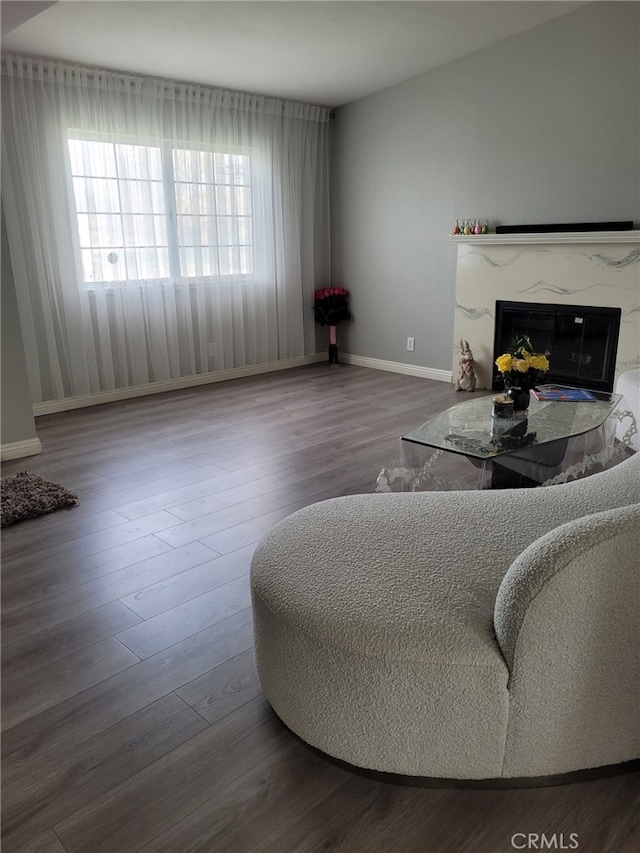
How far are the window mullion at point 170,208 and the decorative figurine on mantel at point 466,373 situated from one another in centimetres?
248

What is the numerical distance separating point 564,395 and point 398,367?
2666 mm

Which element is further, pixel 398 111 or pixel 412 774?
pixel 398 111

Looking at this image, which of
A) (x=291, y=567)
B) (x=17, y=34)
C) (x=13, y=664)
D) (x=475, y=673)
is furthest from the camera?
(x=17, y=34)

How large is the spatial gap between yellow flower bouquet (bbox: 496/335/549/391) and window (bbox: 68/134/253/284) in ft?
10.5

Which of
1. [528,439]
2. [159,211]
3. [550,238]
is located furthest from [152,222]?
[528,439]

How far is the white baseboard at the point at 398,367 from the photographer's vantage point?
550 centimetres

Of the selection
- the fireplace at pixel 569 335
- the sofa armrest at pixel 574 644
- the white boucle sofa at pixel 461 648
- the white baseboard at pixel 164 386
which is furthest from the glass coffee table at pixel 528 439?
the white baseboard at pixel 164 386

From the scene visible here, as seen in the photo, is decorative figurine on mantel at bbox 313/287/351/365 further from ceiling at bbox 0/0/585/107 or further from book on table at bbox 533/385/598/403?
book on table at bbox 533/385/598/403

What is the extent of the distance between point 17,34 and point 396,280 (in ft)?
11.1

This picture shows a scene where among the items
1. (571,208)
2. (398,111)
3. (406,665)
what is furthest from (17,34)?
(406,665)

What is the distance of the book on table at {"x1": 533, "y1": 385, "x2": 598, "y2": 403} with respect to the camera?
10.4 ft

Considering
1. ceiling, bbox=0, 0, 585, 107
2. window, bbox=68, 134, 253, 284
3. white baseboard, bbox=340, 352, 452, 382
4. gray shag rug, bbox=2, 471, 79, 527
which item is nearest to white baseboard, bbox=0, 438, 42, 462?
gray shag rug, bbox=2, 471, 79, 527

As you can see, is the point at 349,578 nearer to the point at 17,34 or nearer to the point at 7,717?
the point at 7,717

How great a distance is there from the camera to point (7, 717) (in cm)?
166
